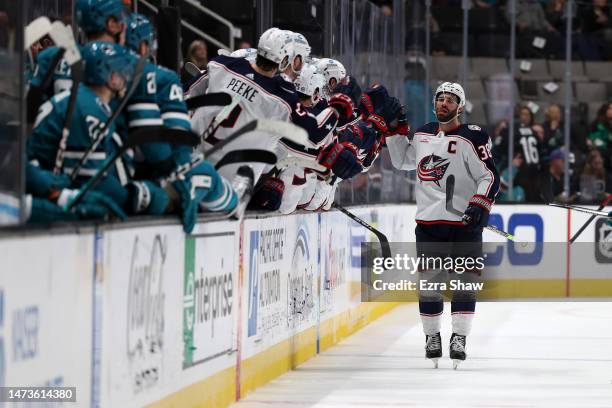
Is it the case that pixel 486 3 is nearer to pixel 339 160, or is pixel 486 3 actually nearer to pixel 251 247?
pixel 339 160

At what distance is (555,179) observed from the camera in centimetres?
1212

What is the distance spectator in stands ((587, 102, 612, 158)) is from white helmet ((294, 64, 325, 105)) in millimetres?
5702

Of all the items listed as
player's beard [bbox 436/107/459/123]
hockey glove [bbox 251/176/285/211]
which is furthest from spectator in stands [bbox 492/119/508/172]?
hockey glove [bbox 251/176/285/211]

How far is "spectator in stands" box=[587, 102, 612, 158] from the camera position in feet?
40.5

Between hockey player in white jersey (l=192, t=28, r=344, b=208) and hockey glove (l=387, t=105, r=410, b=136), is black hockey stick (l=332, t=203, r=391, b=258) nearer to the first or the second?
hockey glove (l=387, t=105, r=410, b=136)

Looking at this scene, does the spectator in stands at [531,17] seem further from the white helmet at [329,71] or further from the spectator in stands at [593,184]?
the white helmet at [329,71]

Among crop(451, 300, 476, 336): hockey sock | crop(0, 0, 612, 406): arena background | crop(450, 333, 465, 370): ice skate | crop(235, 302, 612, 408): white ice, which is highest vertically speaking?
crop(0, 0, 612, 406): arena background

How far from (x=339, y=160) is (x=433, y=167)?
34.7 inches

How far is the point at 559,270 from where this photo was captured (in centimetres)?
1218

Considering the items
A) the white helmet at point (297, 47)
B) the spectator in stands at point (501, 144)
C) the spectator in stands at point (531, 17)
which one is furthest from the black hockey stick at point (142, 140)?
the spectator in stands at point (531, 17)

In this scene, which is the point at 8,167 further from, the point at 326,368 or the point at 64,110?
the point at 326,368

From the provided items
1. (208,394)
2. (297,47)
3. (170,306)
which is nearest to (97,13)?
(170,306)

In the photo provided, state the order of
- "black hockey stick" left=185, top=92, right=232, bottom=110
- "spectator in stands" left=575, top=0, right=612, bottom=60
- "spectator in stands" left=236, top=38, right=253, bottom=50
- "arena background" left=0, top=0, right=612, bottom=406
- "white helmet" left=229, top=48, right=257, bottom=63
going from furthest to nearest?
"spectator in stands" left=575, top=0, right=612, bottom=60
"spectator in stands" left=236, top=38, right=253, bottom=50
"white helmet" left=229, top=48, right=257, bottom=63
"black hockey stick" left=185, top=92, right=232, bottom=110
"arena background" left=0, top=0, right=612, bottom=406

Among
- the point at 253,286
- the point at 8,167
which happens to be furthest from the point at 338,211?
the point at 8,167
